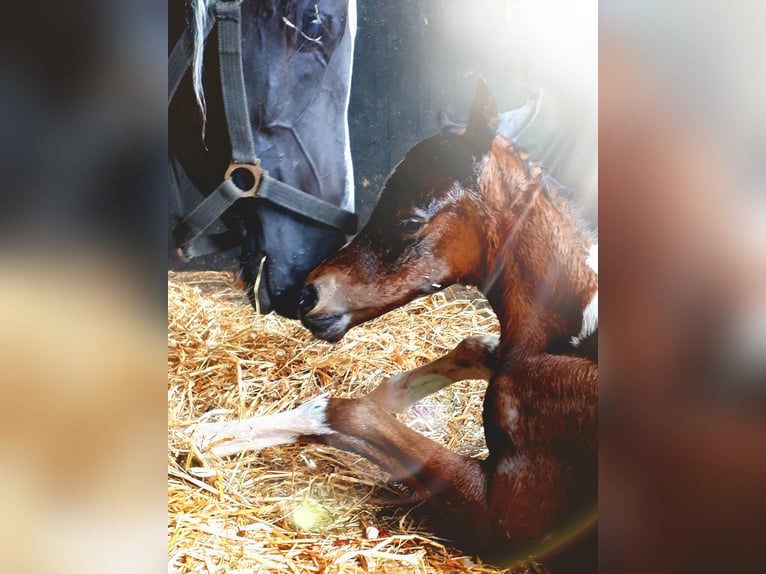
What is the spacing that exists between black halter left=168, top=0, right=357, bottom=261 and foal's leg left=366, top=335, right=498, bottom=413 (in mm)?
440

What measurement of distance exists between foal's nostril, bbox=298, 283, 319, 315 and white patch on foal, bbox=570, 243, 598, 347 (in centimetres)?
73

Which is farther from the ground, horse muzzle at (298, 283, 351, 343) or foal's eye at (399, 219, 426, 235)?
foal's eye at (399, 219, 426, 235)

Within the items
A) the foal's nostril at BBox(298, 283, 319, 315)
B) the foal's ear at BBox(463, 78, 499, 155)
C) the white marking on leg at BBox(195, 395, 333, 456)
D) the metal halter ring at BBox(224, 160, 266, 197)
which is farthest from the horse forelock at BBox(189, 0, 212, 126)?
the white marking on leg at BBox(195, 395, 333, 456)

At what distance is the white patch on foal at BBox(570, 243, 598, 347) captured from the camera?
1.73 m

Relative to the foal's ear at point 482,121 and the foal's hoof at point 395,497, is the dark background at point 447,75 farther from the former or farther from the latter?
the foal's hoof at point 395,497

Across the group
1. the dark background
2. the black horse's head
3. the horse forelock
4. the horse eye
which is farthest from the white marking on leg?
the horse eye

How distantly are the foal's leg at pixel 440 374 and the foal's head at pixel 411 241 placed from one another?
184 mm

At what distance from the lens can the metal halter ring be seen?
5.59ft

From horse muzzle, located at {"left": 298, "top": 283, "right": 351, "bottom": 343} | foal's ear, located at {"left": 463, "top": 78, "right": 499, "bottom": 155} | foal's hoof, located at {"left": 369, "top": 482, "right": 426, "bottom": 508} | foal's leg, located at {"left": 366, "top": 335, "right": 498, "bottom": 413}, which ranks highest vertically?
foal's ear, located at {"left": 463, "top": 78, "right": 499, "bottom": 155}
